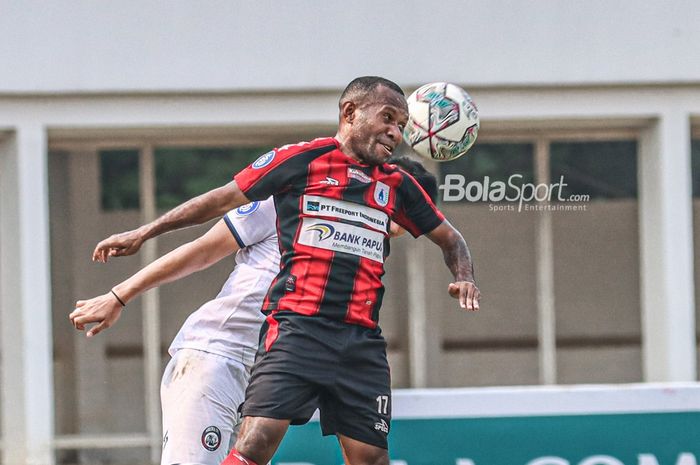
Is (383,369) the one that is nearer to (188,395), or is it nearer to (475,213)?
(188,395)

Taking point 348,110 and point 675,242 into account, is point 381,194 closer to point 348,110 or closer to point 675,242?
point 348,110

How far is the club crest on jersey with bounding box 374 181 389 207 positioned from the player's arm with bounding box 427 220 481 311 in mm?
267

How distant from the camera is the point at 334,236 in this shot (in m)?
3.93

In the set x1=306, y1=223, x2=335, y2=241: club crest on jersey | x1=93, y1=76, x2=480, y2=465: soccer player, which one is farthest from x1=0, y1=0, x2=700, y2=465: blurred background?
x1=306, y1=223, x2=335, y2=241: club crest on jersey

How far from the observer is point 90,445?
9.15 metres

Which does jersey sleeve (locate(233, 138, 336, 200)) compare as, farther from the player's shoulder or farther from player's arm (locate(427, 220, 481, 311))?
player's arm (locate(427, 220, 481, 311))

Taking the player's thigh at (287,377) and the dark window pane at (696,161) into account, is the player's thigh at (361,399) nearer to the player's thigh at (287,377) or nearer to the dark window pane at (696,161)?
the player's thigh at (287,377)

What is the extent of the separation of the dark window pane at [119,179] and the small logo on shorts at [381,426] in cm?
544

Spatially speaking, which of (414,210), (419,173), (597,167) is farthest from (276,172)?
(597,167)

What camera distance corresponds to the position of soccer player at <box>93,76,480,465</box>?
3.86 m

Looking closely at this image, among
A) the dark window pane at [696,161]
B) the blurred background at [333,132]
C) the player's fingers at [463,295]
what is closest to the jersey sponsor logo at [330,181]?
the player's fingers at [463,295]

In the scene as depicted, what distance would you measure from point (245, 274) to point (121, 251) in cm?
55

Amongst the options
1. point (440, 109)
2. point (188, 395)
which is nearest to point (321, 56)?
point (440, 109)

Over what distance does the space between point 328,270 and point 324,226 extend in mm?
151
